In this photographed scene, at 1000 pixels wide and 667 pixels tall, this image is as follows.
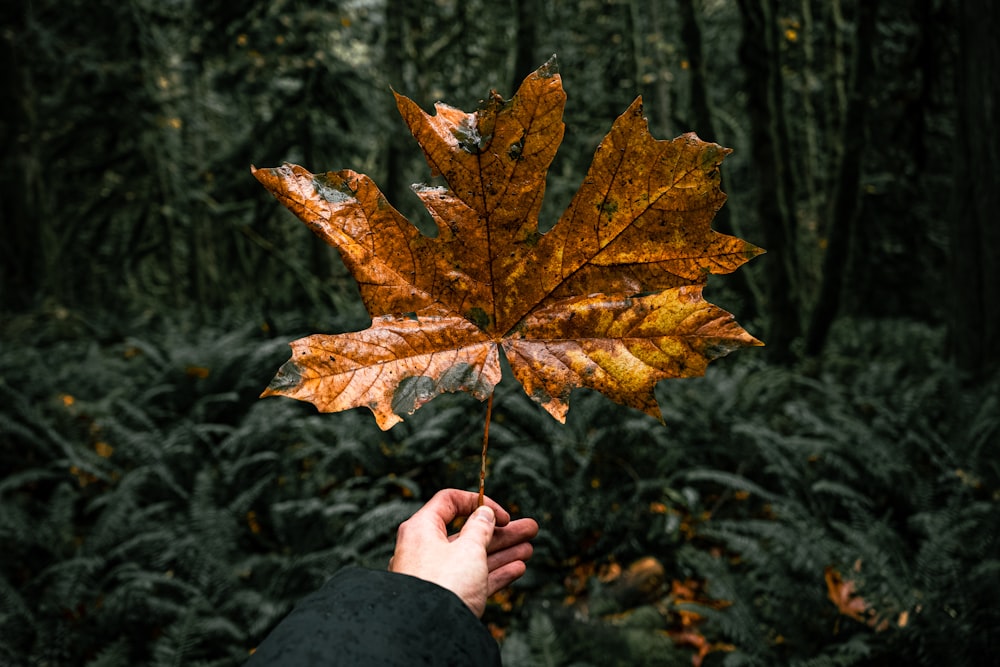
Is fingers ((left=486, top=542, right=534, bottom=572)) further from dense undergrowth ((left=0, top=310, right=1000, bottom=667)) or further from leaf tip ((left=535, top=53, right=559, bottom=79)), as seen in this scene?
dense undergrowth ((left=0, top=310, right=1000, bottom=667))

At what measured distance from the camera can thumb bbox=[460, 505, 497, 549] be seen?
28.9 inches

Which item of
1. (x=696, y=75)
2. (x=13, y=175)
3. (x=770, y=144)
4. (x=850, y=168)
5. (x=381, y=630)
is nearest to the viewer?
(x=381, y=630)

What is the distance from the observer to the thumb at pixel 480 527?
73cm

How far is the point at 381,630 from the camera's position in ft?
2.10

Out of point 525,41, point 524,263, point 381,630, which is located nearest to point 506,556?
point 381,630

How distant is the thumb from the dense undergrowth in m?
1.72

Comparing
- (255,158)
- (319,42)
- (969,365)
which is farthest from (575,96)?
(969,365)

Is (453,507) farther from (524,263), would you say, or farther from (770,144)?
(770,144)

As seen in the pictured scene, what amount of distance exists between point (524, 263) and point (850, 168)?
15.8ft

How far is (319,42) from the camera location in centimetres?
553

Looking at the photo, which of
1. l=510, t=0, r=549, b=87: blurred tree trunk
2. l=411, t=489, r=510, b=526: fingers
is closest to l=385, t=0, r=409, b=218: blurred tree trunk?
l=510, t=0, r=549, b=87: blurred tree trunk

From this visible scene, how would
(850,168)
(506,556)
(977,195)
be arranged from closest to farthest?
1. (506,556)
2. (977,195)
3. (850,168)

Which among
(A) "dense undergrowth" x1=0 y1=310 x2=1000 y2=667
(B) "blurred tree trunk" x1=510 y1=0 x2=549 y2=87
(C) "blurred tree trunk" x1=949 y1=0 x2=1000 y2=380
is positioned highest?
(B) "blurred tree trunk" x1=510 y1=0 x2=549 y2=87

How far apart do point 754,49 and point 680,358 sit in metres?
5.07
